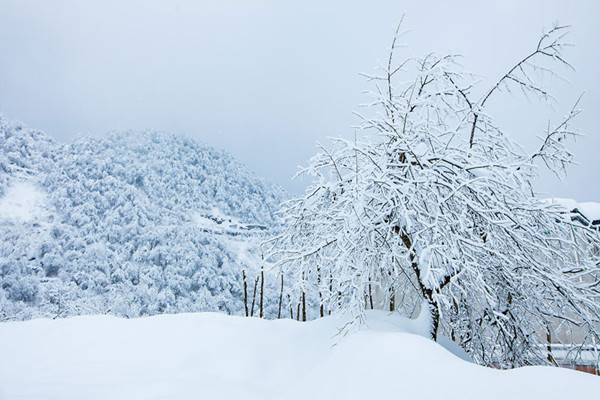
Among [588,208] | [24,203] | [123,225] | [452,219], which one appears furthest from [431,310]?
[24,203]

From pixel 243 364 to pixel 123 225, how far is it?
71139 millimetres

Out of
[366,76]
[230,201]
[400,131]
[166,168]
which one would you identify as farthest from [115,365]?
[166,168]

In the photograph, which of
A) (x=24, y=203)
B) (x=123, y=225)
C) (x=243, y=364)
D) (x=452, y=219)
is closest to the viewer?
(x=243, y=364)

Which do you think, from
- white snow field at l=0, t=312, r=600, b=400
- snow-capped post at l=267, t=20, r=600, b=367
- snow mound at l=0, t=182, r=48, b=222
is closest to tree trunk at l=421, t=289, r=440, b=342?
snow-capped post at l=267, t=20, r=600, b=367

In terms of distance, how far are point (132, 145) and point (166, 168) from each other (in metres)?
12.5

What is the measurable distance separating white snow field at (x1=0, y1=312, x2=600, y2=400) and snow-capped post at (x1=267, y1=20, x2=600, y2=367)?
64 centimetres

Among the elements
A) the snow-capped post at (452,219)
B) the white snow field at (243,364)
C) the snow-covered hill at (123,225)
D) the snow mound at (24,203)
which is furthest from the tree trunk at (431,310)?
the snow mound at (24,203)

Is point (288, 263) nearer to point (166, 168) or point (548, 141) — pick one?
point (548, 141)

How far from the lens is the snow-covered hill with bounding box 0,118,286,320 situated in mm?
50156

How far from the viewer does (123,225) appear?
6681cm

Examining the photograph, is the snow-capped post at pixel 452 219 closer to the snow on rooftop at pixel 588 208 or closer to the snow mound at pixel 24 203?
the snow on rooftop at pixel 588 208

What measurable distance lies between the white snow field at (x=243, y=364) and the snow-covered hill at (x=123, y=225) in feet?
111

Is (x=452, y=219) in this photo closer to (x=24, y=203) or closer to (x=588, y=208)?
(x=588, y=208)

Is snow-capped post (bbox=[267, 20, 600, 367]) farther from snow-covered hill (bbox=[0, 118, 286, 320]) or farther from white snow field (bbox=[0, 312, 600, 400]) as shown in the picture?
snow-covered hill (bbox=[0, 118, 286, 320])
